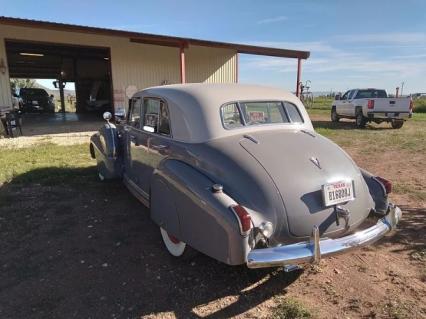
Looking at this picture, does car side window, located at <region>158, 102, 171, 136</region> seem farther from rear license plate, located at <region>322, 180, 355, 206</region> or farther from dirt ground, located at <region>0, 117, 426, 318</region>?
rear license plate, located at <region>322, 180, 355, 206</region>

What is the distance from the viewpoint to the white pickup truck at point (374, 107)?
48.0 feet

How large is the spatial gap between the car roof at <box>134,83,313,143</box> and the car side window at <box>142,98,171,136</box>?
97mm

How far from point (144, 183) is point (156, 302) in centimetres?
170

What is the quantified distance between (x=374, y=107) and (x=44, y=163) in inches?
490

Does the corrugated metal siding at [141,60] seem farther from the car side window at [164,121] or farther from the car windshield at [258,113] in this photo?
the car windshield at [258,113]

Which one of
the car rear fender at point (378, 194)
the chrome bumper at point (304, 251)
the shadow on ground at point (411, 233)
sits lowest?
the shadow on ground at point (411, 233)

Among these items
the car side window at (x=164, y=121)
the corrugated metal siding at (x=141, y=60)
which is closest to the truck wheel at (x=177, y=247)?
the car side window at (x=164, y=121)

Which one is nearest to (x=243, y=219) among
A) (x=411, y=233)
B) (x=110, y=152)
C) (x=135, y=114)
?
(x=411, y=233)

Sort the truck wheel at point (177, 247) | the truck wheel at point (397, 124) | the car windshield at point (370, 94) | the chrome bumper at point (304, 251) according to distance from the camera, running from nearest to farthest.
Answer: the chrome bumper at point (304, 251)
the truck wheel at point (177, 247)
the truck wheel at point (397, 124)
the car windshield at point (370, 94)

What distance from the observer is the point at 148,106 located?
4.61 meters

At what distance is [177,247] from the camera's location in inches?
143

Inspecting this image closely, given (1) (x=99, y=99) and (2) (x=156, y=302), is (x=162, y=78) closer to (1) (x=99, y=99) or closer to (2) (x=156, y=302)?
(1) (x=99, y=99)

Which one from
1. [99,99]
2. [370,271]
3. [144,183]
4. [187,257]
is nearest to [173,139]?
[144,183]

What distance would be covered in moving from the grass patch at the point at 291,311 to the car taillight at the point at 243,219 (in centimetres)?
73
